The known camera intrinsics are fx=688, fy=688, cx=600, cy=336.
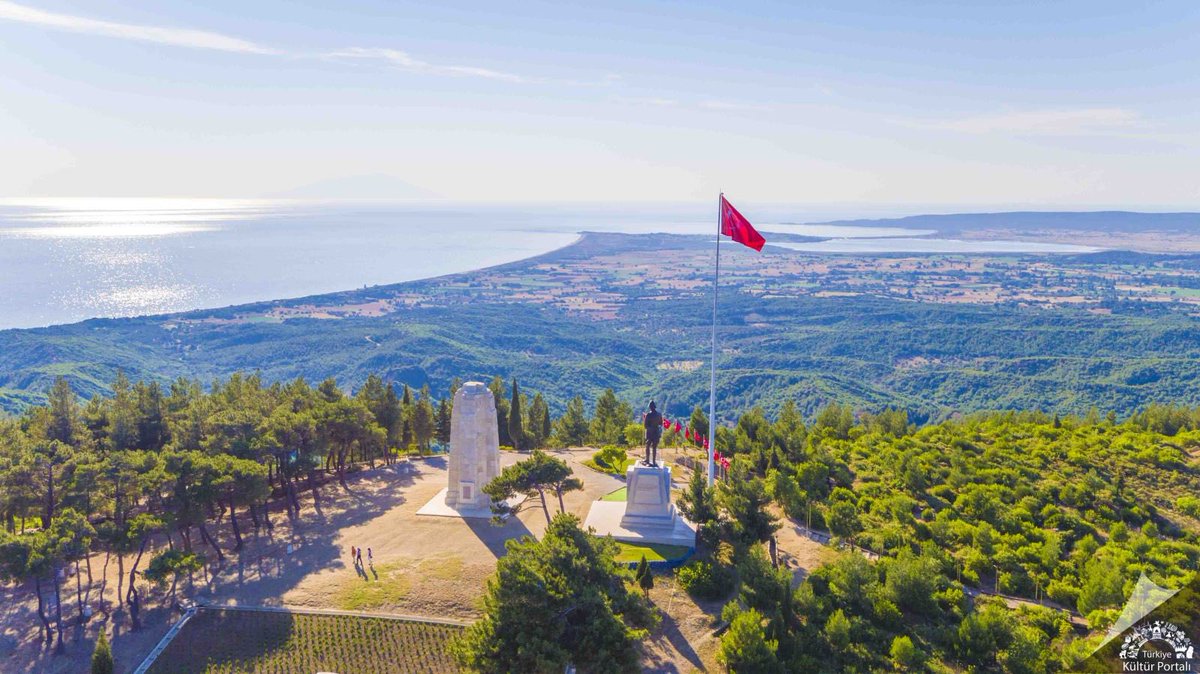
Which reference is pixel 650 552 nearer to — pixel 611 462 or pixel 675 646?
pixel 675 646

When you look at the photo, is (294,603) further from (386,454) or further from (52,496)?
(386,454)

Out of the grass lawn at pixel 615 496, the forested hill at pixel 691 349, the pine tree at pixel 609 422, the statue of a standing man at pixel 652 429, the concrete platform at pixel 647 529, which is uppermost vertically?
the statue of a standing man at pixel 652 429

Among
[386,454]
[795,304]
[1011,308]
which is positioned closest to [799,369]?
[795,304]

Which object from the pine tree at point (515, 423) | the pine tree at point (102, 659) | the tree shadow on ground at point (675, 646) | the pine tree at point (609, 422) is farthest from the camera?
the pine tree at point (609, 422)

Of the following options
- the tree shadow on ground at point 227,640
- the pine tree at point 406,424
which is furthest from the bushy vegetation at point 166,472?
the tree shadow on ground at point 227,640

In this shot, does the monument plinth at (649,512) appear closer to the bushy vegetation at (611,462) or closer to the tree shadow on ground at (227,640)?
the bushy vegetation at (611,462)

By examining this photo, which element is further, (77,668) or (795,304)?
(795,304)
